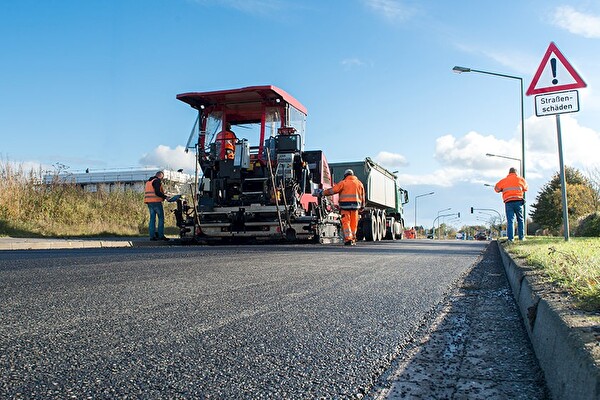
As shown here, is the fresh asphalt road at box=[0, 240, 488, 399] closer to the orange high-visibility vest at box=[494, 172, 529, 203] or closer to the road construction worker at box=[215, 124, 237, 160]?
the orange high-visibility vest at box=[494, 172, 529, 203]

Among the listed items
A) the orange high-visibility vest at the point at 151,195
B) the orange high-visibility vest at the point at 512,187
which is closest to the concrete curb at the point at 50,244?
the orange high-visibility vest at the point at 151,195

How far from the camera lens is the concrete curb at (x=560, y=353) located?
161cm

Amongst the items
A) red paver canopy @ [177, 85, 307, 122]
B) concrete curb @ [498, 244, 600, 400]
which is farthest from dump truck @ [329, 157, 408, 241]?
concrete curb @ [498, 244, 600, 400]

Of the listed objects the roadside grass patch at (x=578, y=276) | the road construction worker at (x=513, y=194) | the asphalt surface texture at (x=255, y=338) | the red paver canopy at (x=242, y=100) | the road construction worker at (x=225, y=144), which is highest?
the red paver canopy at (x=242, y=100)

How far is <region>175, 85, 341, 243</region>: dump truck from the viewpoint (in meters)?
11.9

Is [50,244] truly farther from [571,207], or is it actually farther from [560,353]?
[571,207]

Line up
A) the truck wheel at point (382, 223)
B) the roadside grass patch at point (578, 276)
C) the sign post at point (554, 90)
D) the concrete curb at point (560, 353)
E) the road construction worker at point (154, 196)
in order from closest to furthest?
1. the concrete curb at point (560, 353)
2. the roadside grass patch at point (578, 276)
3. the sign post at point (554, 90)
4. the road construction worker at point (154, 196)
5. the truck wheel at point (382, 223)

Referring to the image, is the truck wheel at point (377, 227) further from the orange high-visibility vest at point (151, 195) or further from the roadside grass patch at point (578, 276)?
the roadside grass patch at point (578, 276)

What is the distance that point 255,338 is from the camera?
9.05 feet

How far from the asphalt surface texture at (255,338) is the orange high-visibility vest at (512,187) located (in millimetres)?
6695

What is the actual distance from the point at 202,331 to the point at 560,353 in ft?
5.66

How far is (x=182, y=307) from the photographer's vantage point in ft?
11.5

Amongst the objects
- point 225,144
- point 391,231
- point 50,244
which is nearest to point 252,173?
point 225,144

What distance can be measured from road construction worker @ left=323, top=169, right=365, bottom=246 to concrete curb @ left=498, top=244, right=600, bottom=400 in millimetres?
9290
